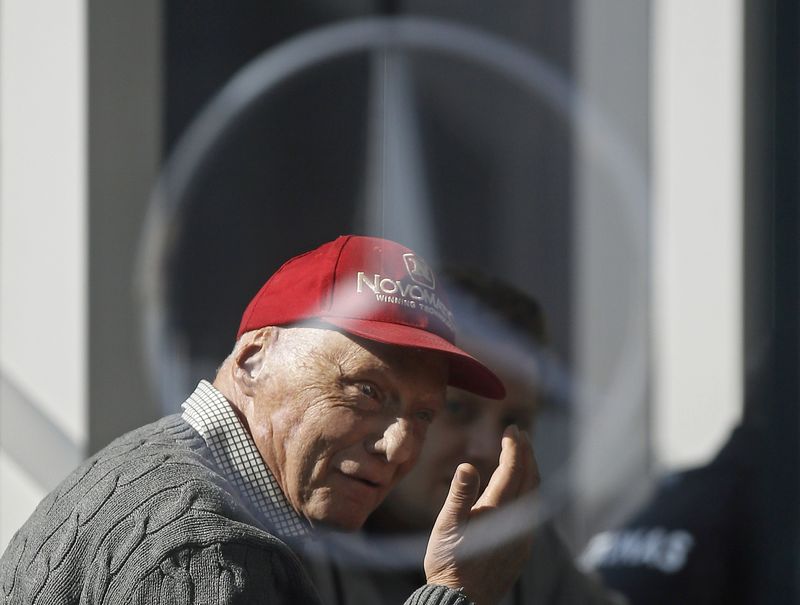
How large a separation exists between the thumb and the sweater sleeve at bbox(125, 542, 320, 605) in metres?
0.17

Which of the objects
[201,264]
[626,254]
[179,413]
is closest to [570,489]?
[626,254]

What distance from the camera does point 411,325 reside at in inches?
45.2

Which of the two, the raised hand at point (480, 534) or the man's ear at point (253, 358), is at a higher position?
the man's ear at point (253, 358)

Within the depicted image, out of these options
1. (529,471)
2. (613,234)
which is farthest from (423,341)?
(613,234)

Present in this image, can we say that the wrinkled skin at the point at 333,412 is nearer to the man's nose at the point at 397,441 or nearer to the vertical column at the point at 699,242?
the man's nose at the point at 397,441

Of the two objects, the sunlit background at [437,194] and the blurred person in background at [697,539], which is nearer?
the sunlit background at [437,194]

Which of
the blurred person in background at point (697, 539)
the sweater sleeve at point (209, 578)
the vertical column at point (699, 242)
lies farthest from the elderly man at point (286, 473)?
the vertical column at point (699, 242)

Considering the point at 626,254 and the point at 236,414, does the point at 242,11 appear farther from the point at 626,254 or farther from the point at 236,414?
the point at 626,254

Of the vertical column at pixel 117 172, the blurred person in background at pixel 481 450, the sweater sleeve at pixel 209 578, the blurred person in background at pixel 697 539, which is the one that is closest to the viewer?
the sweater sleeve at pixel 209 578

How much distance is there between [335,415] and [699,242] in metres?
2.23

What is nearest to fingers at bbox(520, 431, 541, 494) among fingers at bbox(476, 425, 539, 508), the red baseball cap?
fingers at bbox(476, 425, 539, 508)

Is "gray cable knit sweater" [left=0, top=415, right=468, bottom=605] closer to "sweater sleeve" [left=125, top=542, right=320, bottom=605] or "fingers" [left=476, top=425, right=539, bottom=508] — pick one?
"sweater sleeve" [left=125, top=542, right=320, bottom=605]

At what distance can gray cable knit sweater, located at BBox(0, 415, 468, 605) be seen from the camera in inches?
41.6

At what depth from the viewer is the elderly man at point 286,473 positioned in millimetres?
1072
